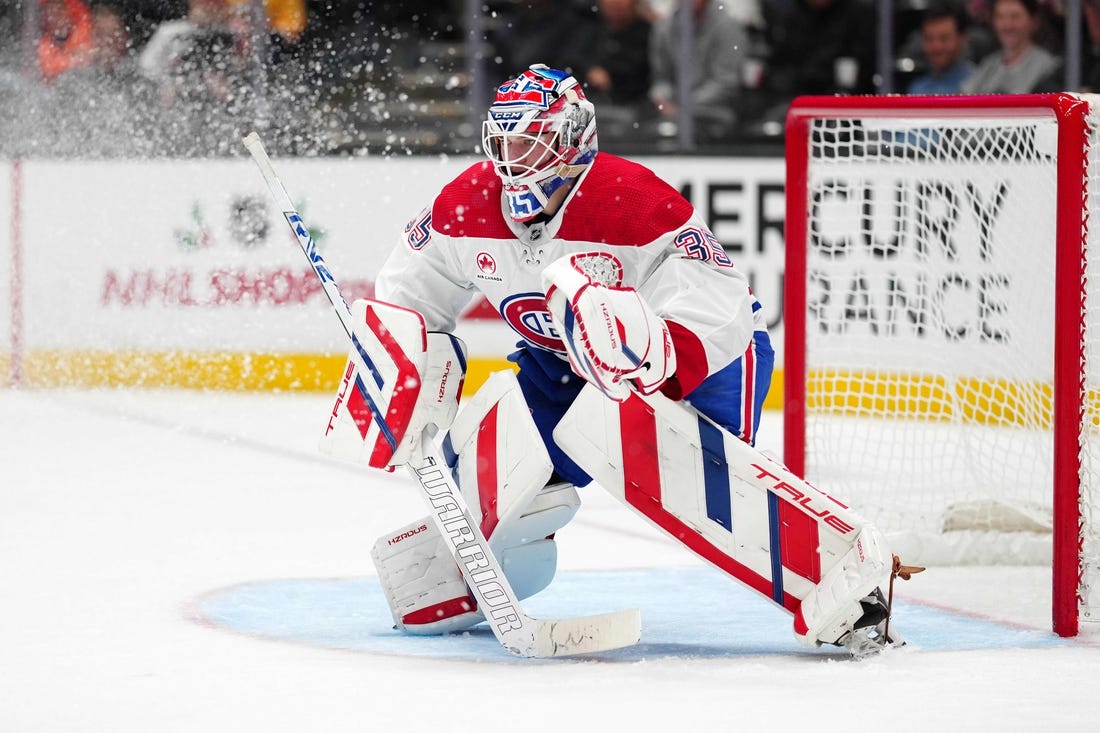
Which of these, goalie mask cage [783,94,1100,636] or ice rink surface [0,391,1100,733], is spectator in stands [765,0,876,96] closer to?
goalie mask cage [783,94,1100,636]

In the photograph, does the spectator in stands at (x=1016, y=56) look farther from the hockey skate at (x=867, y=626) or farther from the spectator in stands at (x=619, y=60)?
the hockey skate at (x=867, y=626)

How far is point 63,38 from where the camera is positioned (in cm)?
641

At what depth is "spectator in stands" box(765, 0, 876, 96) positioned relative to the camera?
6.50 m

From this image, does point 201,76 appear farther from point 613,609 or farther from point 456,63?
point 613,609

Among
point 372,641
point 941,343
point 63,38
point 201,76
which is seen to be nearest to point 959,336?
point 941,343

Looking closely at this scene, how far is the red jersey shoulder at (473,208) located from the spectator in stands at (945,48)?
13.1 ft

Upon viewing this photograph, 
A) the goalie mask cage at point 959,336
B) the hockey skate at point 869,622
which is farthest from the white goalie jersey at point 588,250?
the goalie mask cage at point 959,336

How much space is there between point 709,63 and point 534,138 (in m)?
3.96

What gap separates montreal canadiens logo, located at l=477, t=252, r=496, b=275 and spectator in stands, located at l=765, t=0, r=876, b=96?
396 centimetres

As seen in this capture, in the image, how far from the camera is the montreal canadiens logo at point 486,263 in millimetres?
2789

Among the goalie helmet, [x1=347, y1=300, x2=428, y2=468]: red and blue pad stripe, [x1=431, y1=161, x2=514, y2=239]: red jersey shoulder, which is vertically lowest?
[x1=347, y1=300, x2=428, y2=468]: red and blue pad stripe

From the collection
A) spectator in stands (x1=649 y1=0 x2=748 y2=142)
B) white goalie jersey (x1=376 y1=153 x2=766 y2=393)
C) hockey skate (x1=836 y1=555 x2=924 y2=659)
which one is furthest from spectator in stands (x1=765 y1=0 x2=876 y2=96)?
hockey skate (x1=836 y1=555 x2=924 y2=659)

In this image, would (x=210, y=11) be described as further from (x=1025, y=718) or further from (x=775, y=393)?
(x=1025, y=718)

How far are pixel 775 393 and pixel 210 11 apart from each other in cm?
254
